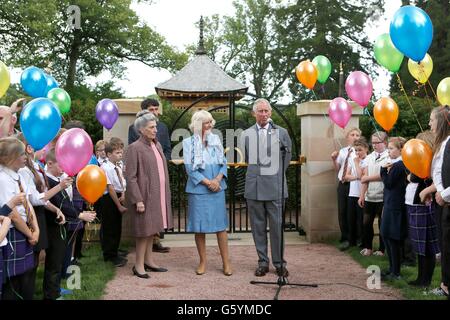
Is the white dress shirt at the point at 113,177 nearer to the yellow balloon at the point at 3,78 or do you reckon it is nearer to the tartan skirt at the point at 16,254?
the yellow balloon at the point at 3,78

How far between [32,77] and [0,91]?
0.91 m

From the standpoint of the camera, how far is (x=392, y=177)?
5.71 metres

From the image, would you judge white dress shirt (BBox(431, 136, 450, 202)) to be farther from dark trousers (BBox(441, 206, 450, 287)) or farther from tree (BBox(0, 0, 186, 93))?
tree (BBox(0, 0, 186, 93))

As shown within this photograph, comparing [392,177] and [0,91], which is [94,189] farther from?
[392,177]

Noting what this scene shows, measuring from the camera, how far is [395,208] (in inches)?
225

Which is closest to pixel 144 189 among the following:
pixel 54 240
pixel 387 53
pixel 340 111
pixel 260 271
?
pixel 54 240

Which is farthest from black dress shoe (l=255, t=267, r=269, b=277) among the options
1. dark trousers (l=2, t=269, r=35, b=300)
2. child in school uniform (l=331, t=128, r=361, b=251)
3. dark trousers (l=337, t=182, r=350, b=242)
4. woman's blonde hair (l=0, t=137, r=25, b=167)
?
woman's blonde hair (l=0, t=137, r=25, b=167)

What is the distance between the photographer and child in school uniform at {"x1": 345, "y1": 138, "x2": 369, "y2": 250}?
728 centimetres

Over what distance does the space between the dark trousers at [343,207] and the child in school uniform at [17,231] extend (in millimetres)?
4756

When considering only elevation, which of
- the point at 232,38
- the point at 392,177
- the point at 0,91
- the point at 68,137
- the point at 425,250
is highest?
the point at 232,38

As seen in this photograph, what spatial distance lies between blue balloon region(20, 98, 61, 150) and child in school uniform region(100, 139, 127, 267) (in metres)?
1.90

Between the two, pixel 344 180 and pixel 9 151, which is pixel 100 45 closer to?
pixel 344 180

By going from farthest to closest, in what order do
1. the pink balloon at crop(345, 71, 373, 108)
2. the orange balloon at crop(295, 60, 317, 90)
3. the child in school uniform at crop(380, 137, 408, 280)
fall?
1. the orange balloon at crop(295, 60, 317, 90)
2. the pink balloon at crop(345, 71, 373, 108)
3. the child in school uniform at crop(380, 137, 408, 280)
